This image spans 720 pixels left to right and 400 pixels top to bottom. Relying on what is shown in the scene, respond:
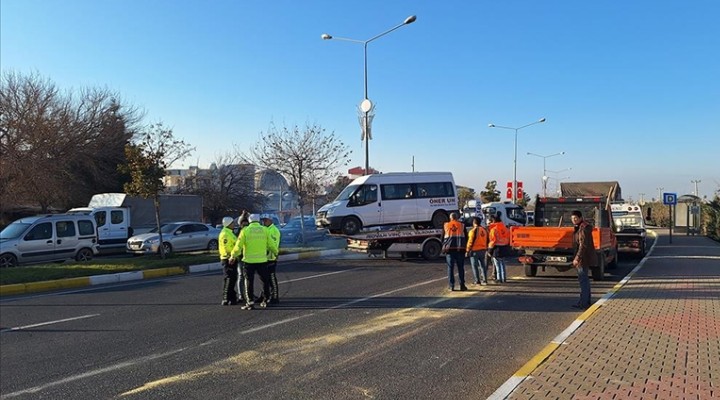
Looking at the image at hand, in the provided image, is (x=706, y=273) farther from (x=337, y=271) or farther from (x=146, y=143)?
(x=146, y=143)

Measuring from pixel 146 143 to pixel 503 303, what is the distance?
13.7 metres

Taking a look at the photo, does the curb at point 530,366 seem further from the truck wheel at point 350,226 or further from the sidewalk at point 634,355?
the truck wheel at point 350,226

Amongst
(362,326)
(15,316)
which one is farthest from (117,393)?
(15,316)

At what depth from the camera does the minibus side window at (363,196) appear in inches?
686

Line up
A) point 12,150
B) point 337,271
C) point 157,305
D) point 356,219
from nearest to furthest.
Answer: point 157,305, point 337,271, point 356,219, point 12,150

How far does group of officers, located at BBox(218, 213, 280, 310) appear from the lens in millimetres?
9641

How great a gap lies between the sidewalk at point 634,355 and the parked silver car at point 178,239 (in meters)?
16.8

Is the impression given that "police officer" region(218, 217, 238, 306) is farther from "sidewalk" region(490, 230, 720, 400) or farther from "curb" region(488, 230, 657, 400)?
"sidewalk" region(490, 230, 720, 400)

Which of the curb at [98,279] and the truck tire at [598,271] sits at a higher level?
the truck tire at [598,271]

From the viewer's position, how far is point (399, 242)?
719 inches

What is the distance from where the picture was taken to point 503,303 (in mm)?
9930

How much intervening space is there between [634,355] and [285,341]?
422 centimetres

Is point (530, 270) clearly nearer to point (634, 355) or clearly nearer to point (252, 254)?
point (252, 254)

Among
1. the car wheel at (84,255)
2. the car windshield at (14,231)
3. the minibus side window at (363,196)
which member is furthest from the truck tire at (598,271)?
the car windshield at (14,231)
